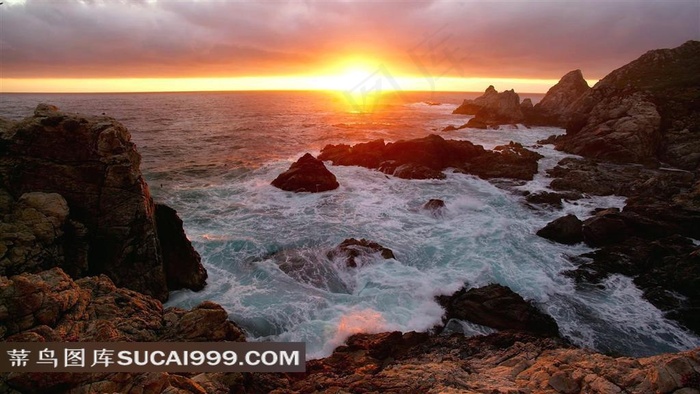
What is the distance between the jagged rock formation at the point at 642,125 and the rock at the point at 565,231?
2582 centimetres

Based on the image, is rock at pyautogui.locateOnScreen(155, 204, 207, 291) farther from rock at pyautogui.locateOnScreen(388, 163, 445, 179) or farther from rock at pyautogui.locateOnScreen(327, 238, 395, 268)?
rock at pyautogui.locateOnScreen(388, 163, 445, 179)

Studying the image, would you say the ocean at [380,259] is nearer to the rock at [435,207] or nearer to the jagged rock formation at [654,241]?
the rock at [435,207]

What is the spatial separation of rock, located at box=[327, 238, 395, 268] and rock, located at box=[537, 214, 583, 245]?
37.4ft

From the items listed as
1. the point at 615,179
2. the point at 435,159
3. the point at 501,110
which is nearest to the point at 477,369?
the point at 435,159

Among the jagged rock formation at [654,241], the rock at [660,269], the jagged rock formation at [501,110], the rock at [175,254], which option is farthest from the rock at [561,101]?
the rock at [175,254]

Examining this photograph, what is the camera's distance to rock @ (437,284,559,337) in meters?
15.1

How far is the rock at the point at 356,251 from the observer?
67.9 ft

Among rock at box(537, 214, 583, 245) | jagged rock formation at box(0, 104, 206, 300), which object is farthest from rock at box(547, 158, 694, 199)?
jagged rock formation at box(0, 104, 206, 300)

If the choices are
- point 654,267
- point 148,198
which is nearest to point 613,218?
point 654,267

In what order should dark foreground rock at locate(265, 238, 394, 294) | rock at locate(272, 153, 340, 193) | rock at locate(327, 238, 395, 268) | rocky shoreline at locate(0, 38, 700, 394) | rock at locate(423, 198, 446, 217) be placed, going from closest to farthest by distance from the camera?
rocky shoreline at locate(0, 38, 700, 394), dark foreground rock at locate(265, 238, 394, 294), rock at locate(327, 238, 395, 268), rock at locate(423, 198, 446, 217), rock at locate(272, 153, 340, 193)

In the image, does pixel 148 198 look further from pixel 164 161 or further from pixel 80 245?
pixel 164 161

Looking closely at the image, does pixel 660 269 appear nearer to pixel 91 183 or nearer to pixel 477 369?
pixel 477 369

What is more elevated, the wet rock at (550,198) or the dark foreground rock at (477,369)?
the wet rock at (550,198)

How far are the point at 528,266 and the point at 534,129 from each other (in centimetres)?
6824
